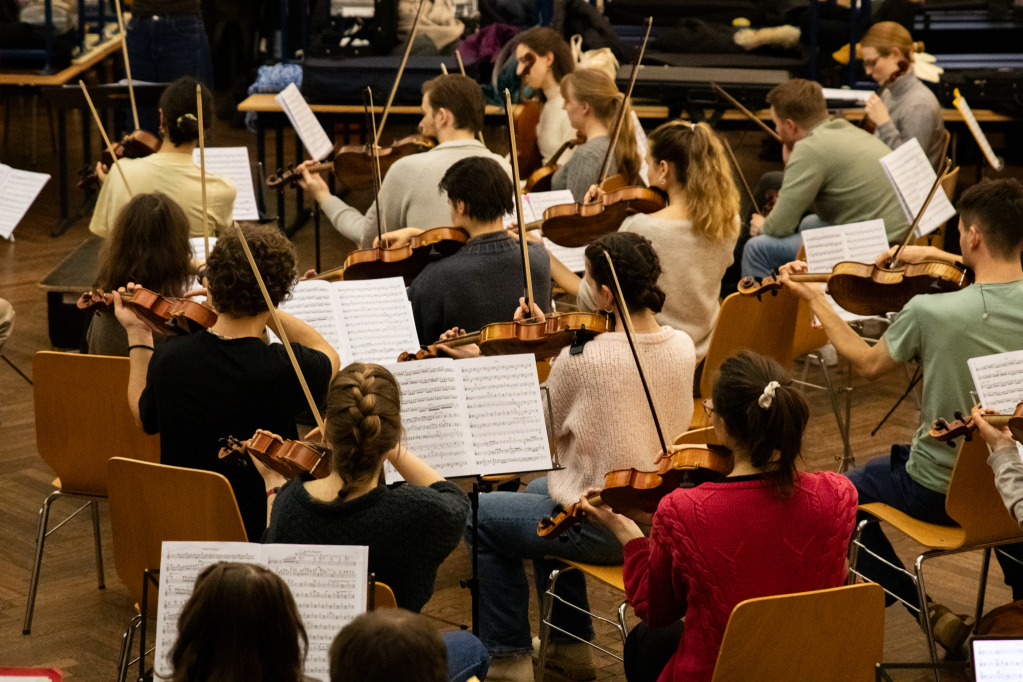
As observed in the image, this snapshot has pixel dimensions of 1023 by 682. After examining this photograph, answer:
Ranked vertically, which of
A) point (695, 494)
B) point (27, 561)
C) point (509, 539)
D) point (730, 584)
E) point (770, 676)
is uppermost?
point (695, 494)

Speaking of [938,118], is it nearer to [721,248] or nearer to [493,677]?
[721,248]

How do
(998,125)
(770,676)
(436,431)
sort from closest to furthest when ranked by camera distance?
(770,676) < (436,431) < (998,125)

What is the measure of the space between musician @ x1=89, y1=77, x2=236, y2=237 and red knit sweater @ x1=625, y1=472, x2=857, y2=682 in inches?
99.2

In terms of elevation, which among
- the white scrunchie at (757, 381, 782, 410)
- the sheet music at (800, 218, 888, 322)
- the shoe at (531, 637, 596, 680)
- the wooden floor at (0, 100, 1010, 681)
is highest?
the white scrunchie at (757, 381, 782, 410)

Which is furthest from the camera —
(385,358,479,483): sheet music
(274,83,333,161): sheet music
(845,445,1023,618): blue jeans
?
(274,83,333,161): sheet music

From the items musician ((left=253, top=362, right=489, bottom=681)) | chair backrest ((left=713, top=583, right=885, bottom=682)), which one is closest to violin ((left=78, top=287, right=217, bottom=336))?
musician ((left=253, top=362, right=489, bottom=681))

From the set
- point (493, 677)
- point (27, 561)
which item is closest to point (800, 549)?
point (493, 677)

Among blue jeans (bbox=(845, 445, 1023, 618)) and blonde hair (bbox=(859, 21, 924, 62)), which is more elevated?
blonde hair (bbox=(859, 21, 924, 62))

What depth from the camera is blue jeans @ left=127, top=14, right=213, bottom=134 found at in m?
6.78

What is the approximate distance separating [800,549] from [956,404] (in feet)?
2.93

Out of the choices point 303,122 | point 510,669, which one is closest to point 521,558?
point 510,669

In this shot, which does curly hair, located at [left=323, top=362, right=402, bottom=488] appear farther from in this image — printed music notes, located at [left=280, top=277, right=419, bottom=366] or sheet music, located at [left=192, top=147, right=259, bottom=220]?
sheet music, located at [left=192, top=147, right=259, bottom=220]

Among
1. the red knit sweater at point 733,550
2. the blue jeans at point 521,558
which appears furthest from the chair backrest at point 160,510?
the red knit sweater at point 733,550

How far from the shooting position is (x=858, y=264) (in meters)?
3.28
